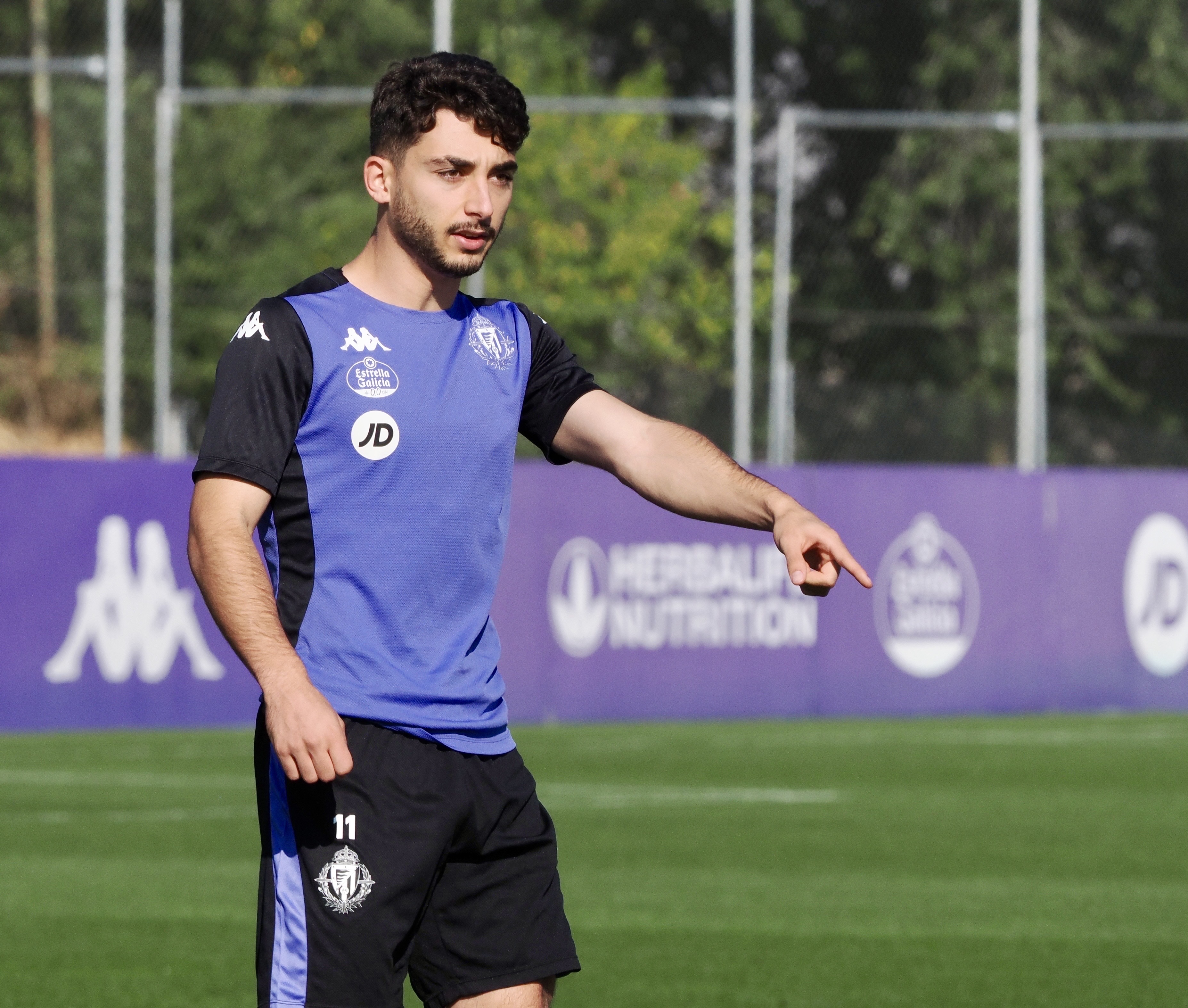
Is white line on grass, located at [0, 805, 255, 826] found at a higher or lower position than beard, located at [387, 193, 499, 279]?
lower

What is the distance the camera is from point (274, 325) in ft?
13.2

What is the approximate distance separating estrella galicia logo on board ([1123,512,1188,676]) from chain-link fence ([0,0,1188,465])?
2.02 meters

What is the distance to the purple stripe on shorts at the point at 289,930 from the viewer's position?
4.00m

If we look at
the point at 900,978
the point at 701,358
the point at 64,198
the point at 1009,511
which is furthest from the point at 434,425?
the point at 64,198

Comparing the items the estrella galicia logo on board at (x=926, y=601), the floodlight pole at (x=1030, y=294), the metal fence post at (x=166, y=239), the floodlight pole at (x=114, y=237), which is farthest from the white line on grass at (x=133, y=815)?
the floodlight pole at (x=1030, y=294)

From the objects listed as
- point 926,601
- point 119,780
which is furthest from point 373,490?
point 926,601

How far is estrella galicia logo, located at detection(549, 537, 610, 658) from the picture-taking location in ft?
57.7

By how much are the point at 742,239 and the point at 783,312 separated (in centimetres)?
162

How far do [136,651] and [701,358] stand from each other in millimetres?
10774

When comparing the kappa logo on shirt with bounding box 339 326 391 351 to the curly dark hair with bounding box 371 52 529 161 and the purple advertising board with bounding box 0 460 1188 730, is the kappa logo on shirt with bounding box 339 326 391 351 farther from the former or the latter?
the purple advertising board with bounding box 0 460 1188 730

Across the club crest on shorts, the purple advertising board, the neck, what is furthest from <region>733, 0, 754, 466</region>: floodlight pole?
the club crest on shorts

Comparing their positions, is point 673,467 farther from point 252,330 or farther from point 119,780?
point 119,780

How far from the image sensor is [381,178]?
13.8 ft

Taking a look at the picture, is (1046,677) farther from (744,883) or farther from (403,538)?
(403,538)
